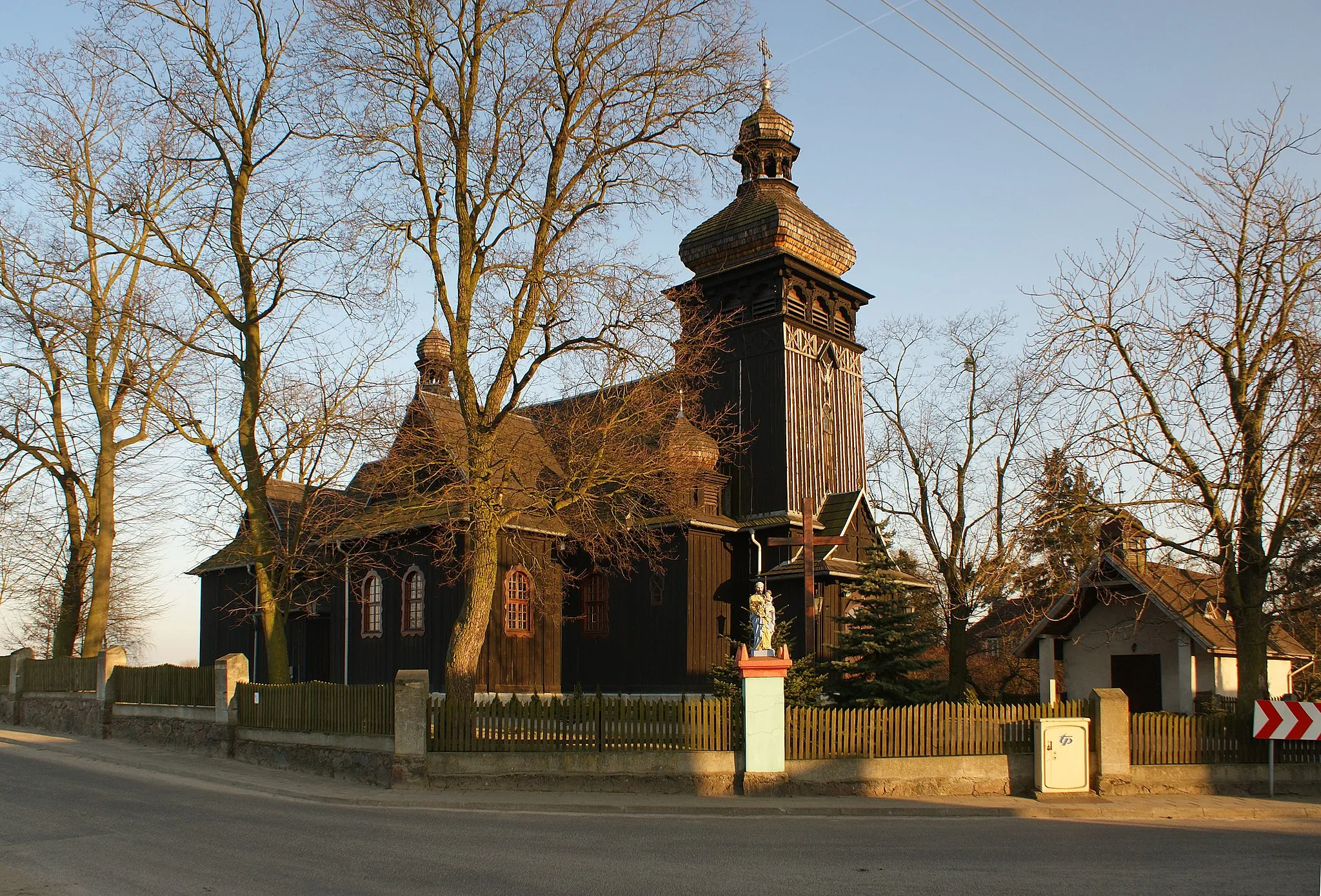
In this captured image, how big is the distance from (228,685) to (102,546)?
28.9ft

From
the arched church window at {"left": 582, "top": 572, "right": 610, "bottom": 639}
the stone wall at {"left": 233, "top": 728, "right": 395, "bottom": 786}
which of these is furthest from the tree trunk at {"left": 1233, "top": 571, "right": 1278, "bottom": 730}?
the arched church window at {"left": 582, "top": 572, "right": 610, "bottom": 639}

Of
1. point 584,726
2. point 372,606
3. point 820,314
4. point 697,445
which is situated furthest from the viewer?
point 820,314

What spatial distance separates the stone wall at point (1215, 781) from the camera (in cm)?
1658

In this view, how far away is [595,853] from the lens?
35.8ft

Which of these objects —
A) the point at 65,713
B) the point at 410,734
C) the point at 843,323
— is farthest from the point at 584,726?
the point at 843,323

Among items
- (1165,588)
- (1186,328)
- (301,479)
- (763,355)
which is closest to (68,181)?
(301,479)

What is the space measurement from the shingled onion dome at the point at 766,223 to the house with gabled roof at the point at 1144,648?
10.8 metres

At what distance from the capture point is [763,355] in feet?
93.3

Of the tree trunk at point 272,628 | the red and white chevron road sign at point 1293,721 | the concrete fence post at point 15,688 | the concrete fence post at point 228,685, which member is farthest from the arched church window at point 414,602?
the red and white chevron road sign at point 1293,721

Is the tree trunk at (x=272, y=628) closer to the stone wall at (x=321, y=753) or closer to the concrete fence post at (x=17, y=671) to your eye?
the stone wall at (x=321, y=753)

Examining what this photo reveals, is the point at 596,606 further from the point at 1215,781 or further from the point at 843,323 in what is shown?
the point at 1215,781

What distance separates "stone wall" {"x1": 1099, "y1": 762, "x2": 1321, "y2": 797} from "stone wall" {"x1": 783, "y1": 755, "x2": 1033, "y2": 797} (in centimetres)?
144

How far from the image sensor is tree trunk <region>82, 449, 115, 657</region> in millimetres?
27219

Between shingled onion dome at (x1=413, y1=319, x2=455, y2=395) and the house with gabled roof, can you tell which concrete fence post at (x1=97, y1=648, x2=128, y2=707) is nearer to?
shingled onion dome at (x1=413, y1=319, x2=455, y2=395)
